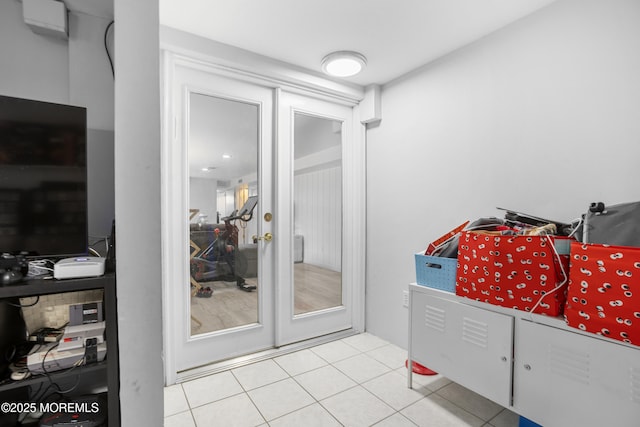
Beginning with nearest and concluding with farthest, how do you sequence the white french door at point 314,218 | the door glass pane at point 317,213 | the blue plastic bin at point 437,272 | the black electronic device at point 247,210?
1. the blue plastic bin at point 437,272
2. the black electronic device at point 247,210
3. the white french door at point 314,218
4. the door glass pane at point 317,213

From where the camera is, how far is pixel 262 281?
98.5 inches

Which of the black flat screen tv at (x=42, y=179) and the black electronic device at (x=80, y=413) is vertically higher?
the black flat screen tv at (x=42, y=179)

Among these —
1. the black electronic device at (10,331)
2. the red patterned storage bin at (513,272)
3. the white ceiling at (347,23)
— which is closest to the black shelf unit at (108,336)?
the black electronic device at (10,331)

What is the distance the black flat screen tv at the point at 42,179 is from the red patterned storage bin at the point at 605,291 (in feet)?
7.14

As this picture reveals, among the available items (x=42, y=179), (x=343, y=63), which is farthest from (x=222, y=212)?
(x=343, y=63)

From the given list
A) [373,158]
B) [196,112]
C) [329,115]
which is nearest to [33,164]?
[196,112]

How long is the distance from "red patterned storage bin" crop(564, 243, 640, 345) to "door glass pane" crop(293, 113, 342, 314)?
1.87m

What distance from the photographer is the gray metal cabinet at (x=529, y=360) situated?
1184mm

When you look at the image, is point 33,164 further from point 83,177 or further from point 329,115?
point 329,115

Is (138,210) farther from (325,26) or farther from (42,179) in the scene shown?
(325,26)

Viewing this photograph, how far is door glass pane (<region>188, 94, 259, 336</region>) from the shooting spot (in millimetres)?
2240

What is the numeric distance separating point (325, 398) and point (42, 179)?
193cm

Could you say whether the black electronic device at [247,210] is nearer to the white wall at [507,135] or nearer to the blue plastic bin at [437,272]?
the white wall at [507,135]

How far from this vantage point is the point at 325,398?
6.27 feet
